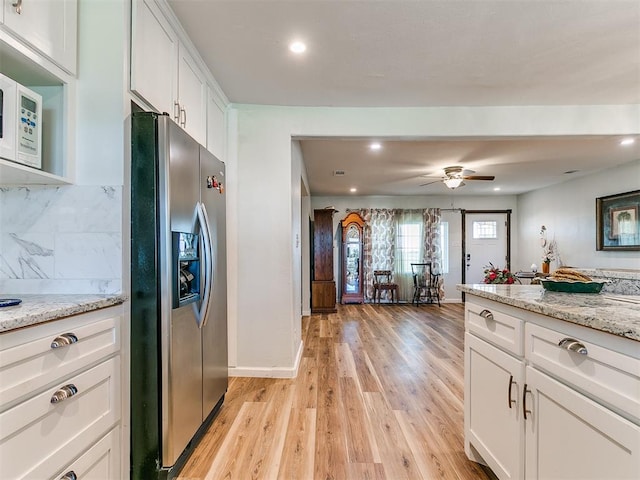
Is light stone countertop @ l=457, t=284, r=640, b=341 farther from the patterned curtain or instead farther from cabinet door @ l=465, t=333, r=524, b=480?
the patterned curtain

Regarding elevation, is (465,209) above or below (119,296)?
above

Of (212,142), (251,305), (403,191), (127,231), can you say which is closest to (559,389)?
(127,231)

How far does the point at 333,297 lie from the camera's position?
619 cm

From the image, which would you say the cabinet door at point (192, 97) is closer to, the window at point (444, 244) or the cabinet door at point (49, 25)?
the cabinet door at point (49, 25)

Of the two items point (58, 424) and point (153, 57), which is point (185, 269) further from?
point (153, 57)

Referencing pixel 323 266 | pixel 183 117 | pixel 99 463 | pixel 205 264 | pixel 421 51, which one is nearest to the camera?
pixel 99 463

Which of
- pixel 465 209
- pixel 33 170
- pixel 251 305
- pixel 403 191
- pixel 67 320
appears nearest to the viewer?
pixel 67 320

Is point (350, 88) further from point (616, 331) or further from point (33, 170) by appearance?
point (616, 331)

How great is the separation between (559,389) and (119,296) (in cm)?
169

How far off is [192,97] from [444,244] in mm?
6574

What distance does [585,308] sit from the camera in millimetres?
1112

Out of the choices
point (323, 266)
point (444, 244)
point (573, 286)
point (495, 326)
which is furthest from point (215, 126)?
point (444, 244)

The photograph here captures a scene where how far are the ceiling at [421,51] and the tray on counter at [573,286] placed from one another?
1422 mm

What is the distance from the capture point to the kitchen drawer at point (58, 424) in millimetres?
882
